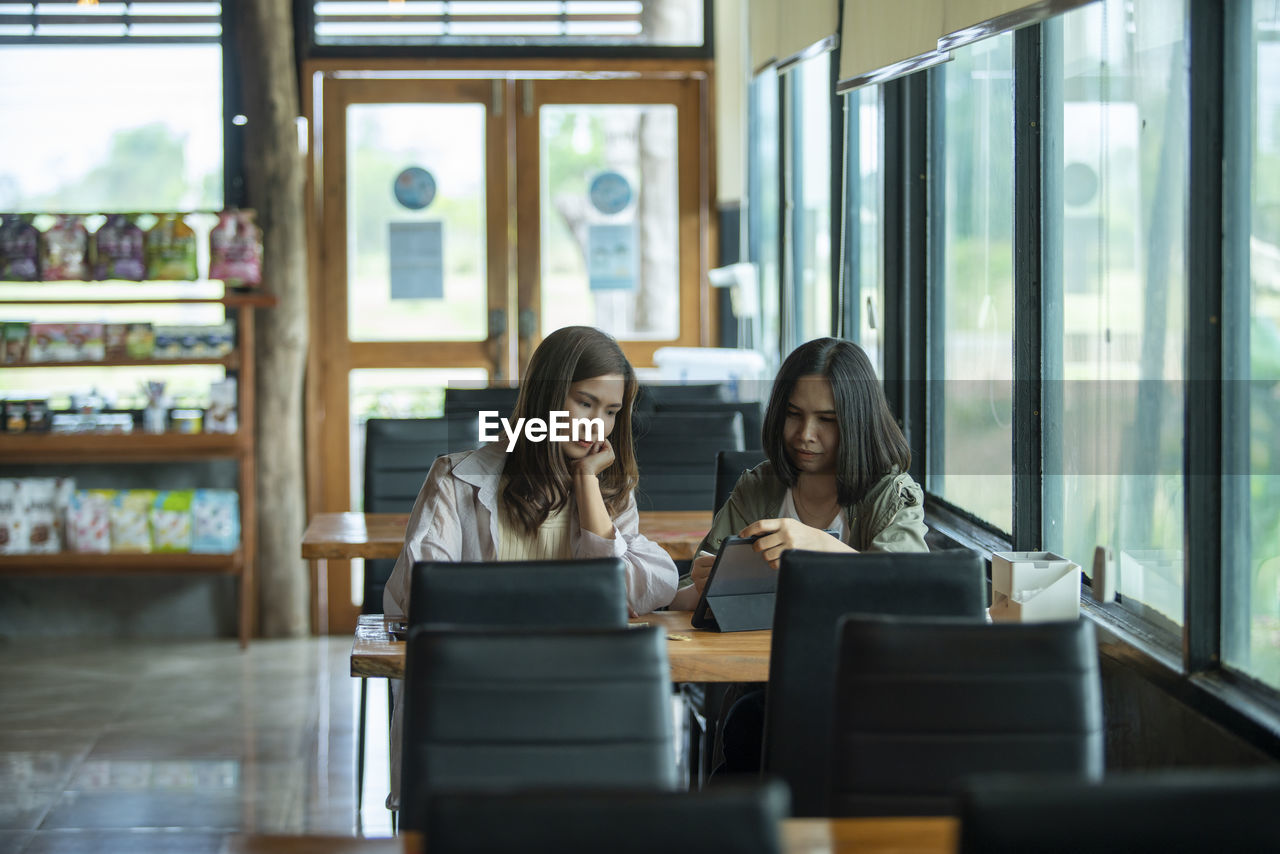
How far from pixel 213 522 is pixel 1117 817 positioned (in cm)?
501

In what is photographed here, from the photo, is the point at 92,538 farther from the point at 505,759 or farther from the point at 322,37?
the point at 505,759

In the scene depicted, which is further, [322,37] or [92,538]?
[322,37]

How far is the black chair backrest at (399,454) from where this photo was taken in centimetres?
427

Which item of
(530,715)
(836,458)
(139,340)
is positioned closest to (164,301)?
(139,340)

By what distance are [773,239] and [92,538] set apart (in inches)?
122

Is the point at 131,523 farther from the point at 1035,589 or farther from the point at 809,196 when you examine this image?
the point at 1035,589

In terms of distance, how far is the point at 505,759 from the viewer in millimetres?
1758

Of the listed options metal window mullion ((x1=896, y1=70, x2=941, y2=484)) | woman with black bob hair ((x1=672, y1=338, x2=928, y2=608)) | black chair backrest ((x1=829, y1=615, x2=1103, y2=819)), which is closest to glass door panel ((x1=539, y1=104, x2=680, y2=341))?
metal window mullion ((x1=896, y1=70, x2=941, y2=484))

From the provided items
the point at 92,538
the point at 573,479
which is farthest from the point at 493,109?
the point at 573,479

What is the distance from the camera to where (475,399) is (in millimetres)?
4656

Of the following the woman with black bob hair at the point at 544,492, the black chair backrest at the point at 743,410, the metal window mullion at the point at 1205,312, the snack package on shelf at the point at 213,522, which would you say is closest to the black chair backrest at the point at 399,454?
the black chair backrest at the point at 743,410

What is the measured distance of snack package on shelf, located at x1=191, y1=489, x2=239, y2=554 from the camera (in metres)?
5.74

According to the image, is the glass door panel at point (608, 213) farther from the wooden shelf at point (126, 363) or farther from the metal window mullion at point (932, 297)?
the metal window mullion at point (932, 297)

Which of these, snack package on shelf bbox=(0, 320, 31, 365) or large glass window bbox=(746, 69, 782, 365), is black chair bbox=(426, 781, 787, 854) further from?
snack package on shelf bbox=(0, 320, 31, 365)
